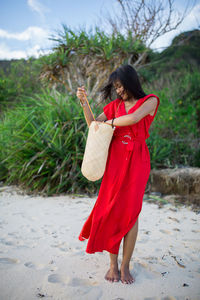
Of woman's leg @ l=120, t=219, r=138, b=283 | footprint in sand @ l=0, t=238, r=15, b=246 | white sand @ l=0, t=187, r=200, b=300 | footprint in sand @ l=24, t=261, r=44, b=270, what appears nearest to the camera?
white sand @ l=0, t=187, r=200, b=300

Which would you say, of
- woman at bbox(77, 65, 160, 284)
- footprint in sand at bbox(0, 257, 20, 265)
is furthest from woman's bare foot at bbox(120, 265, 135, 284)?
footprint in sand at bbox(0, 257, 20, 265)

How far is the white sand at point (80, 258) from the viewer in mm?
1592

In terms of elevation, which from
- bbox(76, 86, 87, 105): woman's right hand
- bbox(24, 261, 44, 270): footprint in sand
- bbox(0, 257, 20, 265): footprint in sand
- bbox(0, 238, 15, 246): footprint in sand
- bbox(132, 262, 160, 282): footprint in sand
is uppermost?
bbox(76, 86, 87, 105): woman's right hand

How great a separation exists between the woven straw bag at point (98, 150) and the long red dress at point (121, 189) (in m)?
0.11

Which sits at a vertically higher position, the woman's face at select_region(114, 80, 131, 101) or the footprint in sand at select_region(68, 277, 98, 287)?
the woman's face at select_region(114, 80, 131, 101)

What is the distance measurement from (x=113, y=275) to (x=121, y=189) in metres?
0.64

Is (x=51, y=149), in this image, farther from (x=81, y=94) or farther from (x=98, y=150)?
(x=98, y=150)

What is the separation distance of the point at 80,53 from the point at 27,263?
4.49 meters

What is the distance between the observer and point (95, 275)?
5.86 ft

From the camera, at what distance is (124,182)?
1.71 meters

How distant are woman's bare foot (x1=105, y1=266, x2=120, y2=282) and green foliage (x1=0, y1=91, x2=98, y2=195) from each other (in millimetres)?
2056

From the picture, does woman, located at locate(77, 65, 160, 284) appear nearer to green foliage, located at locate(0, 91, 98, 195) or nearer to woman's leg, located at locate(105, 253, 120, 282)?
woman's leg, located at locate(105, 253, 120, 282)

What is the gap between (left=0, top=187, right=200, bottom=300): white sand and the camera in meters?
1.59

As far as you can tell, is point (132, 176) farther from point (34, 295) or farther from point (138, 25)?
point (138, 25)
